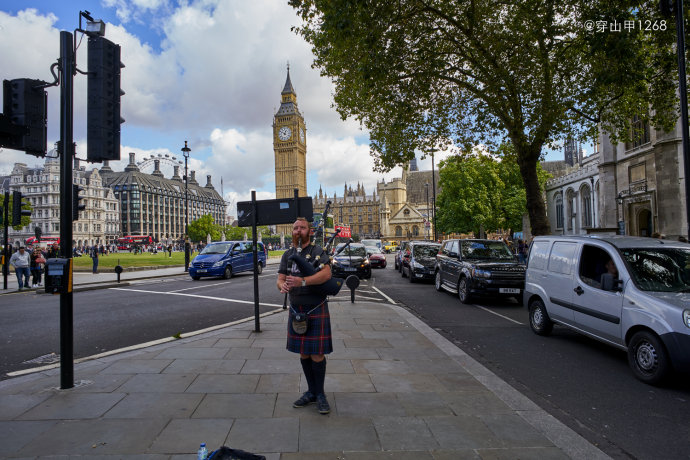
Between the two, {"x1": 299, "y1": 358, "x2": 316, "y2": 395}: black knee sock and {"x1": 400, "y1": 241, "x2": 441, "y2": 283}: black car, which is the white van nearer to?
{"x1": 299, "y1": 358, "x2": 316, "y2": 395}: black knee sock

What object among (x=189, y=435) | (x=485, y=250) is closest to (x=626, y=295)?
(x=189, y=435)

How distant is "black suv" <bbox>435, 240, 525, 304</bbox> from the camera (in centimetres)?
1053

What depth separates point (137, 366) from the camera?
16.5 ft

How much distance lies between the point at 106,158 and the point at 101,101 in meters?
0.62

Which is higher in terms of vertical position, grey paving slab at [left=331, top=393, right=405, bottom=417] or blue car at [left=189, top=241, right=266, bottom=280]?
blue car at [left=189, top=241, right=266, bottom=280]

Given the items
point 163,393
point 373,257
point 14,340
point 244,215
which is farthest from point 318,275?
point 373,257

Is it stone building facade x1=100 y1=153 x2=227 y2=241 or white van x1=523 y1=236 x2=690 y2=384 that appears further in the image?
stone building facade x1=100 y1=153 x2=227 y2=241

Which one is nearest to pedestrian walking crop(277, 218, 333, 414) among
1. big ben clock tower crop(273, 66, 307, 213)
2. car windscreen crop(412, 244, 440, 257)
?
car windscreen crop(412, 244, 440, 257)

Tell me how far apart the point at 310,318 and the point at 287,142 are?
396ft

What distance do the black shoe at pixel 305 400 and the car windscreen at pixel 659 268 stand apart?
430 centimetres

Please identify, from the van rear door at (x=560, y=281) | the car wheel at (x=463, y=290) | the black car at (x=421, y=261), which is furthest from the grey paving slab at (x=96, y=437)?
the black car at (x=421, y=261)

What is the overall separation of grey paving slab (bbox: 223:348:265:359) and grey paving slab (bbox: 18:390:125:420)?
64.5 inches

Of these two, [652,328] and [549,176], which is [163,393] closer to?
[652,328]

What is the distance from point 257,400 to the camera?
3.90 m
